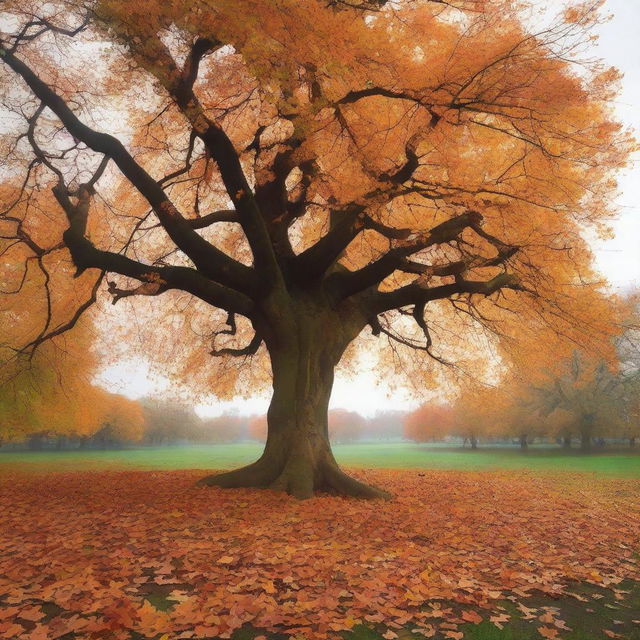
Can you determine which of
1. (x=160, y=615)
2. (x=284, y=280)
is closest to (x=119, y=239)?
(x=284, y=280)

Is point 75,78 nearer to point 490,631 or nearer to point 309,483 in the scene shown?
point 309,483

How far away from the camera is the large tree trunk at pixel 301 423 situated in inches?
423

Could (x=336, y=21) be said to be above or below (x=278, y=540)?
above

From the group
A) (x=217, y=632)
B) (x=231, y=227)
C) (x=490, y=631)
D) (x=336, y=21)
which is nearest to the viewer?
(x=217, y=632)

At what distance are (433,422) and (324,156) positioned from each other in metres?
52.8

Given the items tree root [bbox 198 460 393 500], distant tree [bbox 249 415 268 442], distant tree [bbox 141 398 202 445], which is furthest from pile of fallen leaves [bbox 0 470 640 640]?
distant tree [bbox 249 415 268 442]

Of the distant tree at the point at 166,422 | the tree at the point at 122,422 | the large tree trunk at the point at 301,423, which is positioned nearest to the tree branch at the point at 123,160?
the large tree trunk at the point at 301,423

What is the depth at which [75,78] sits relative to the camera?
1134cm

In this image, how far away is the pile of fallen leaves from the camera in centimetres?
416

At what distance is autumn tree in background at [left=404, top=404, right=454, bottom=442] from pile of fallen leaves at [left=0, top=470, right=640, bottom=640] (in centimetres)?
Result: 4937

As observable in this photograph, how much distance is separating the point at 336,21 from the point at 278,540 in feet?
26.5

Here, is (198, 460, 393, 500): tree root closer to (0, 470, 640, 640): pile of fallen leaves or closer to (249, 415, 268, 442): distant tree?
(0, 470, 640, 640): pile of fallen leaves

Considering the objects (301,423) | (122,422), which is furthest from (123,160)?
(122,422)

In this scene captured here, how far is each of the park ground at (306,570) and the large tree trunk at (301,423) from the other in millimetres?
848
